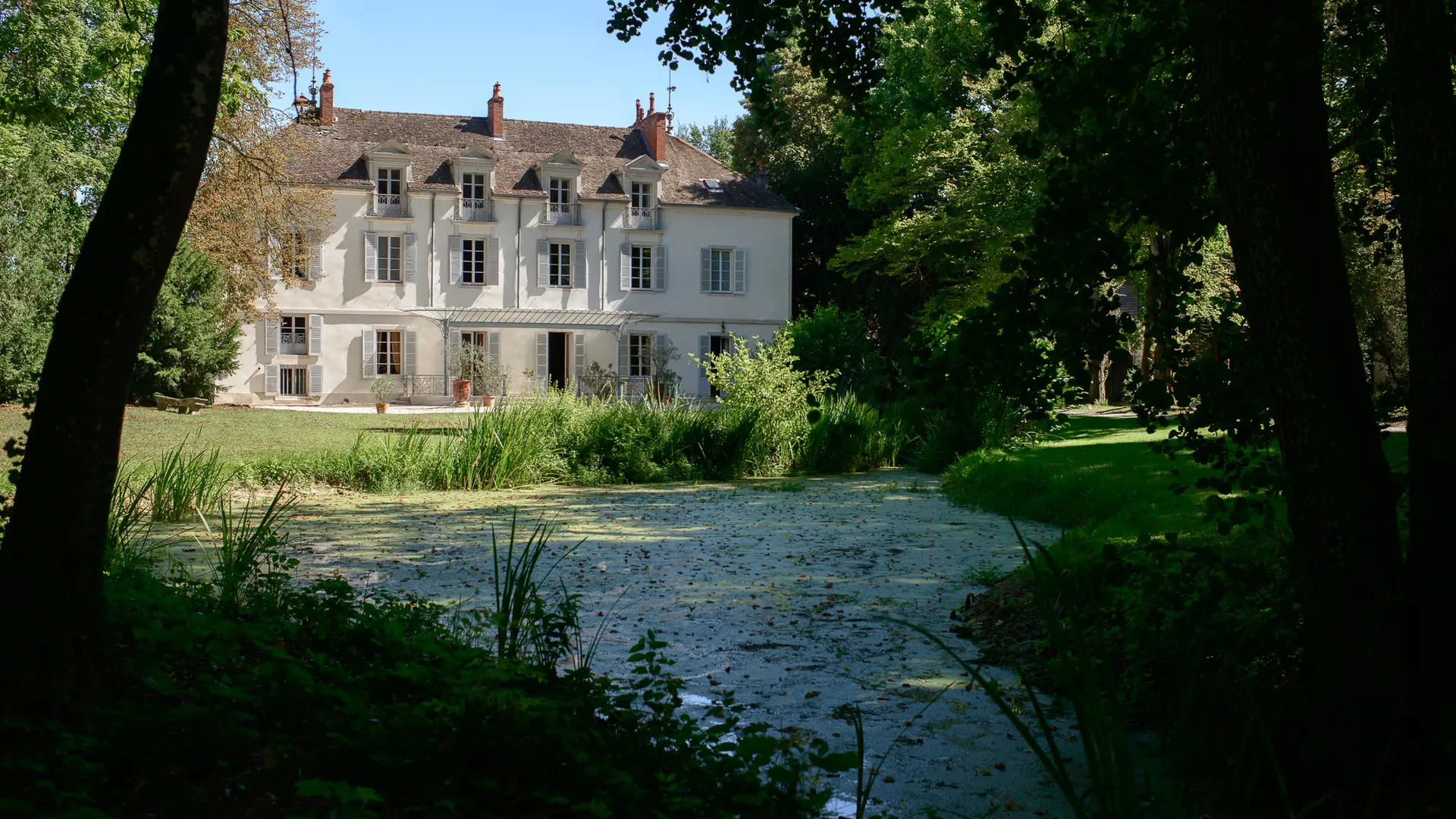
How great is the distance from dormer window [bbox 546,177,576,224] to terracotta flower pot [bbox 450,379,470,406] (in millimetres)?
5204

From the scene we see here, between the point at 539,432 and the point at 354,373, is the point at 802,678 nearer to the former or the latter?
the point at 539,432

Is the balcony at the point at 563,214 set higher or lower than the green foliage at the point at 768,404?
higher

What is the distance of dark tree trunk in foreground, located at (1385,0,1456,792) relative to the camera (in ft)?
9.77

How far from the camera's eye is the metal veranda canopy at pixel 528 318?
2870cm

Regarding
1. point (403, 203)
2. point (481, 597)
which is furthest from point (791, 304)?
point (481, 597)

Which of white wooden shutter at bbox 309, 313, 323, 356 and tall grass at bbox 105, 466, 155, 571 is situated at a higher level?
white wooden shutter at bbox 309, 313, 323, 356

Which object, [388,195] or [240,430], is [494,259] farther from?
[240,430]

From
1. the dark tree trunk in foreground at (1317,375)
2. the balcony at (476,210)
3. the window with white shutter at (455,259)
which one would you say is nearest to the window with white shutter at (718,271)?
the balcony at (476,210)

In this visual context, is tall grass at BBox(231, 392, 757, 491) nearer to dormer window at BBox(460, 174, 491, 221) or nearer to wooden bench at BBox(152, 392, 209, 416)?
wooden bench at BBox(152, 392, 209, 416)

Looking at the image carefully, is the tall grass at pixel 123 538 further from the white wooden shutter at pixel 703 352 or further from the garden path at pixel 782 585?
the white wooden shutter at pixel 703 352

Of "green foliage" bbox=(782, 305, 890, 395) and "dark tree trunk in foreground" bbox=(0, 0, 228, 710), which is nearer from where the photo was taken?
"dark tree trunk in foreground" bbox=(0, 0, 228, 710)

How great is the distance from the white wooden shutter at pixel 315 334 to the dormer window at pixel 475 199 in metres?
4.42

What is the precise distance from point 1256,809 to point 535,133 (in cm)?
2995

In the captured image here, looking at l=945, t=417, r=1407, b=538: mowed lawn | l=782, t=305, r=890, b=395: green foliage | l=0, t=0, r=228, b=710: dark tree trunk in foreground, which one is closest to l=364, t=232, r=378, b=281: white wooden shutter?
l=782, t=305, r=890, b=395: green foliage
